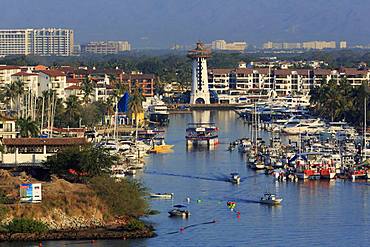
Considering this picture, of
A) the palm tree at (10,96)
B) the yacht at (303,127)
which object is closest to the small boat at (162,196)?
the palm tree at (10,96)

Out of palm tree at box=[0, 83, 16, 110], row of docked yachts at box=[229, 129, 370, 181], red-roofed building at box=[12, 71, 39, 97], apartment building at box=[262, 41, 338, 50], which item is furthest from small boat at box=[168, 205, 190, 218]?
apartment building at box=[262, 41, 338, 50]

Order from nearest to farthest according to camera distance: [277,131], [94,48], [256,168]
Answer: [256,168], [277,131], [94,48]

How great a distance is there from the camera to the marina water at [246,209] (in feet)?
73.6

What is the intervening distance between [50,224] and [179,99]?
43883 mm

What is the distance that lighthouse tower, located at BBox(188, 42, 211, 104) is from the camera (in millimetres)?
65375

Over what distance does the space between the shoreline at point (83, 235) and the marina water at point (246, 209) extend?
0.21m

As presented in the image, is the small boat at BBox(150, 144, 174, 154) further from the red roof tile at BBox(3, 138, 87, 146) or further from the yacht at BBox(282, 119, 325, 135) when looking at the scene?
the red roof tile at BBox(3, 138, 87, 146)

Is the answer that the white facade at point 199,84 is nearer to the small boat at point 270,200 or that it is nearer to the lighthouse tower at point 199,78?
the lighthouse tower at point 199,78

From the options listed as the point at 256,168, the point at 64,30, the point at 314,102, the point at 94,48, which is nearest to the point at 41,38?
the point at 64,30

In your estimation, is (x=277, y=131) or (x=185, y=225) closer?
(x=185, y=225)

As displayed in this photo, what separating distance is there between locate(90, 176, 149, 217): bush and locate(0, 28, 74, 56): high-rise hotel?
297 feet

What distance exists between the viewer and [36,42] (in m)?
121

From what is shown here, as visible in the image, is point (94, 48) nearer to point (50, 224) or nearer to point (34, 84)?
point (34, 84)

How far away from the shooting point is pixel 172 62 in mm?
89000
